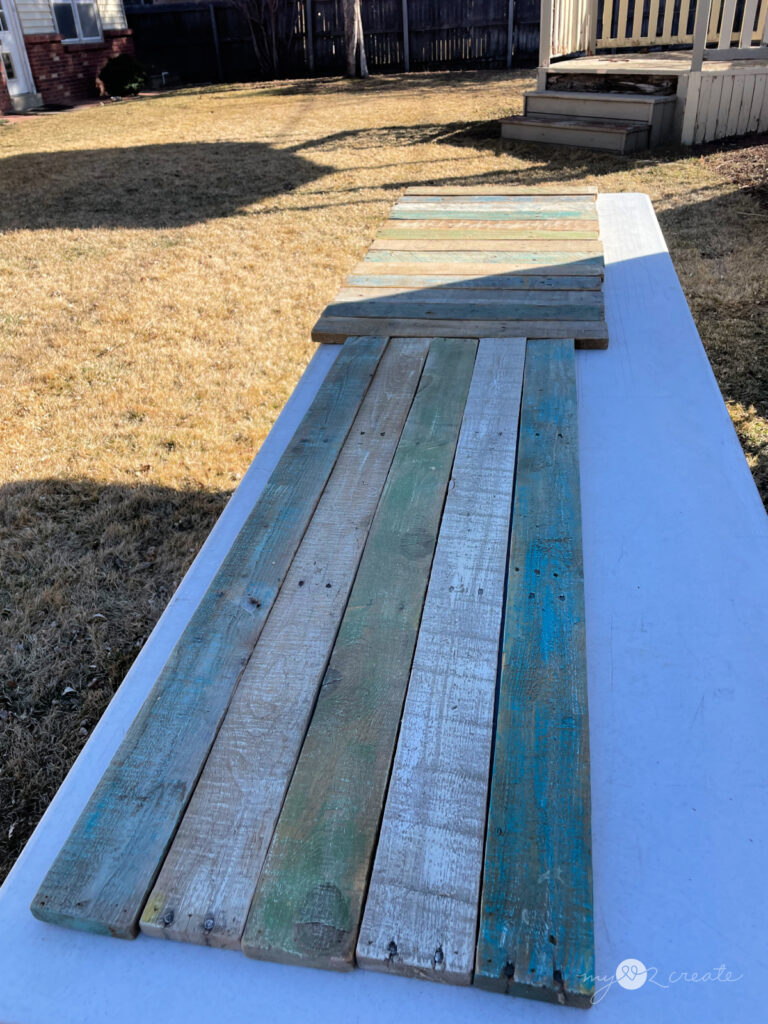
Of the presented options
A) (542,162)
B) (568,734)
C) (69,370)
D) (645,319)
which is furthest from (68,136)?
(568,734)

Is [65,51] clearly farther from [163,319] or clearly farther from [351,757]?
[351,757]

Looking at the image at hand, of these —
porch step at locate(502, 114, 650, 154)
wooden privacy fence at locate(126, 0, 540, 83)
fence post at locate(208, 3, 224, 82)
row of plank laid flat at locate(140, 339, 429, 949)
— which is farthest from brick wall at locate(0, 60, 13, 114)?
row of plank laid flat at locate(140, 339, 429, 949)

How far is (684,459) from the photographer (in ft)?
6.38

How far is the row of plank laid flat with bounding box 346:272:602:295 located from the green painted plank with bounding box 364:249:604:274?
10cm

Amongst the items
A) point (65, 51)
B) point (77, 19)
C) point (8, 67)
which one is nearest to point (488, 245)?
point (8, 67)

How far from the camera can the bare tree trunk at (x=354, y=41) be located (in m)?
15.0

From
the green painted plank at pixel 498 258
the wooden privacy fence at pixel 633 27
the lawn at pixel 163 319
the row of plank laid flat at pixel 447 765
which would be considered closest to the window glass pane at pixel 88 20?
the lawn at pixel 163 319

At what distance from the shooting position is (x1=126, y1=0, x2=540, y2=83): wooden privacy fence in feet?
51.8

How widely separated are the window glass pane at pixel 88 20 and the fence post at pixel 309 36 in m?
4.11

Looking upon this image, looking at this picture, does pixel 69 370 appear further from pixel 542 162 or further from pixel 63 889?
pixel 542 162

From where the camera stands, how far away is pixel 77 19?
571 inches

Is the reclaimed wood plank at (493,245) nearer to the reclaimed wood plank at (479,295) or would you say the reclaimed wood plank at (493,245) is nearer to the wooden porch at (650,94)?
the reclaimed wood plank at (479,295)

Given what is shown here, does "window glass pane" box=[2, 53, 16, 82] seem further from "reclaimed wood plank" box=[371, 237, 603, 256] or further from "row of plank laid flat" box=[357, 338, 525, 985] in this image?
"row of plank laid flat" box=[357, 338, 525, 985]

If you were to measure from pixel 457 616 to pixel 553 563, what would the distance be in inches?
9.8
